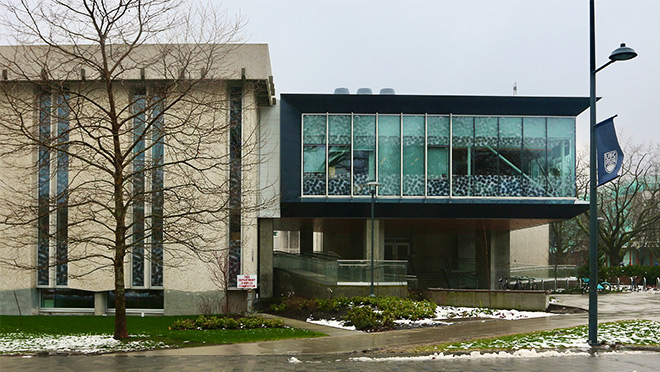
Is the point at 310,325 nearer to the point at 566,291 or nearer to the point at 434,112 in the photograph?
the point at 434,112

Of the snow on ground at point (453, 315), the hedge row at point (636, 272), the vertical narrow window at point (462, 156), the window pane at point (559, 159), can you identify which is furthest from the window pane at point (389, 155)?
the hedge row at point (636, 272)

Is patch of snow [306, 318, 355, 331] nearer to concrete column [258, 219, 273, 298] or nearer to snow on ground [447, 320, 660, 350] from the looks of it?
snow on ground [447, 320, 660, 350]

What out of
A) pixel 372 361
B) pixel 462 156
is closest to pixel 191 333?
pixel 372 361

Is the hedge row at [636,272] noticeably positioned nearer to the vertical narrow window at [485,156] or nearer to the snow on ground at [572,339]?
the vertical narrow window at [485,156]

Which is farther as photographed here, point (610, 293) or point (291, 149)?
point (610, 293)

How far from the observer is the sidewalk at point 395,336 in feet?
47.7

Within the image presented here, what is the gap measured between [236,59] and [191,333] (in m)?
12.6

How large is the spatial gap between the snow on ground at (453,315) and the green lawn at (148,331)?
2644mm

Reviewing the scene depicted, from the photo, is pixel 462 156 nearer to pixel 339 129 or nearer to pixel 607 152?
pixel 339 129

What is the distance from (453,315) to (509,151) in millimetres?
10481

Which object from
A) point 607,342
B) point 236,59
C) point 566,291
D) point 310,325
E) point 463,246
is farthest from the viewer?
point 463,246

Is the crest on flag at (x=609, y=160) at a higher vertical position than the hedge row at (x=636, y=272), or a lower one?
higher

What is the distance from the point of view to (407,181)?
29.3m

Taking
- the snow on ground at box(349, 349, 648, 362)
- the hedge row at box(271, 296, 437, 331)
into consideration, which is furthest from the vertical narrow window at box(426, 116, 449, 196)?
the snow on ground at box(349, 349, 648, 362)
